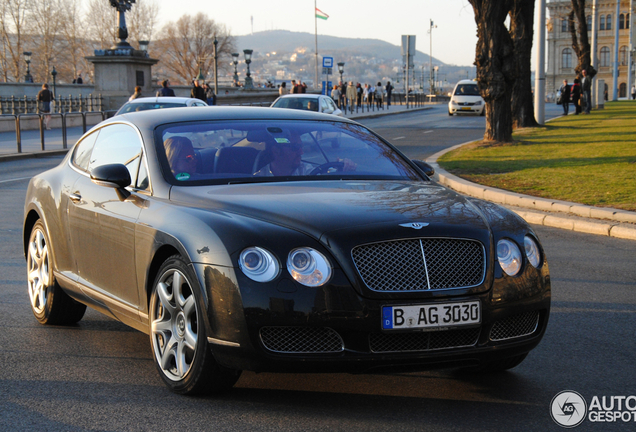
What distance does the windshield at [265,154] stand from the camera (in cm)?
478

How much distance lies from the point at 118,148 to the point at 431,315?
255cm

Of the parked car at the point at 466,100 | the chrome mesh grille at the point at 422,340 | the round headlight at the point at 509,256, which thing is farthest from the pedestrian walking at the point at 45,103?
the chrome mesh grille at the point at 422,340

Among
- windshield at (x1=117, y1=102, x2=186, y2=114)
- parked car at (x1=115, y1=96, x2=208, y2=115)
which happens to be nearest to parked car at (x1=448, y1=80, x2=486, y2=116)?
parked car at (x1=115, y1=96, x2=208, y2=115)

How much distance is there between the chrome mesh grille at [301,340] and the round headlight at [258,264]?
0.25 meters

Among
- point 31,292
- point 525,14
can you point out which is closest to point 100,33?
point 525,14

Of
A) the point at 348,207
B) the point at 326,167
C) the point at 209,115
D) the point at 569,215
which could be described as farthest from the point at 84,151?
the point at 569,215

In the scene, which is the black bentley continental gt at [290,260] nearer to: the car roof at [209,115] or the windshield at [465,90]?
the car roof at [209,115]

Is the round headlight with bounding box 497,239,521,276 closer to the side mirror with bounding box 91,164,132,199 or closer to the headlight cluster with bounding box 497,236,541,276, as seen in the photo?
the headlight cluster with bounding box 497,236,541,276

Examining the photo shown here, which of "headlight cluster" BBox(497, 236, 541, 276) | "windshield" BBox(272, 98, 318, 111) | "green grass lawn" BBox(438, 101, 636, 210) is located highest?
"windshield" BBox(272, 98, 318, 111)

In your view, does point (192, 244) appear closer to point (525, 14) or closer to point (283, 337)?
point (283, 337)

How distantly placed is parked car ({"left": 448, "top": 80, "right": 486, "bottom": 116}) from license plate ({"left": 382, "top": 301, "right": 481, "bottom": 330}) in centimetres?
4124

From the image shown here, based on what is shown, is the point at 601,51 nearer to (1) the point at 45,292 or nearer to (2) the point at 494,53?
(2) the point at 494,53

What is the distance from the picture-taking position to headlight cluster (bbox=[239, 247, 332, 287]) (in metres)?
3.67

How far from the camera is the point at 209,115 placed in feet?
17.1
